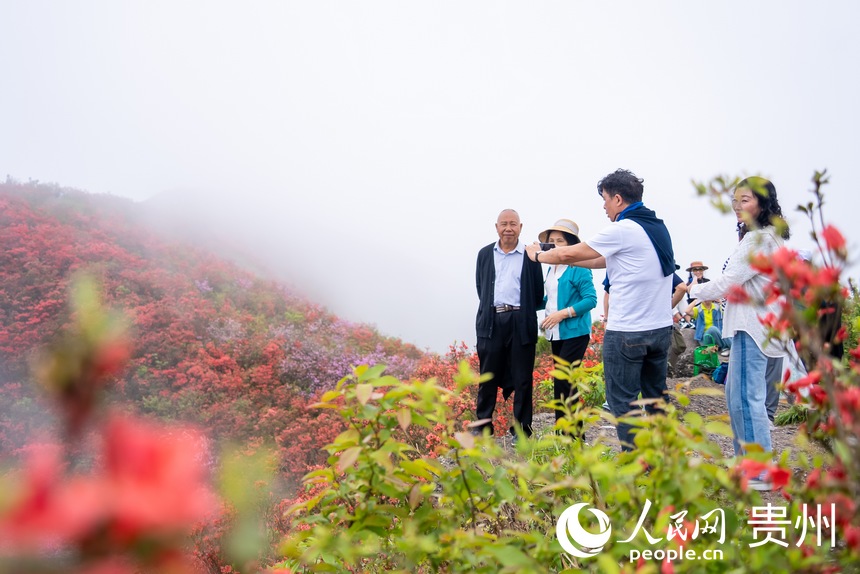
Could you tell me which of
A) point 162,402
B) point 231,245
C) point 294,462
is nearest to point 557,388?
point 294,462

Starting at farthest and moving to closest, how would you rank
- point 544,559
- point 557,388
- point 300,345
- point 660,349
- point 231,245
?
1. point 231,245
2. point 300,345
3. point 557,388
4. point 660,349
5. point 544,559

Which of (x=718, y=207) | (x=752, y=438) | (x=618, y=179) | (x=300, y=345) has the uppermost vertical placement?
(x=618, y=179)

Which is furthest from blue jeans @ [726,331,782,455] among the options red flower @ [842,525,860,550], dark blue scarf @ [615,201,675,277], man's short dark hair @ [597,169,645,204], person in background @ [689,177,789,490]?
red flower @ [842,525,860,550]

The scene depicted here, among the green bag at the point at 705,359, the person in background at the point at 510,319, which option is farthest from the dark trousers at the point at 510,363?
the green bag at the point at 705,359

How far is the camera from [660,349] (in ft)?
12.3

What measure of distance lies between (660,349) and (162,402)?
5.59 metres

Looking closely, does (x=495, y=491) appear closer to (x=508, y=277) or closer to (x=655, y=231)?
(x=655, y=231)

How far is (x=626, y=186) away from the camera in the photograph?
377 cm

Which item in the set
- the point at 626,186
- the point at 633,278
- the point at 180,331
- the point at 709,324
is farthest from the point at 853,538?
the point at 709,324

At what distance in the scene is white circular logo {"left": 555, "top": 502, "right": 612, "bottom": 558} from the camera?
1.27 metres

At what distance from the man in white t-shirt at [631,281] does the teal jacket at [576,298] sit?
1.34 metres

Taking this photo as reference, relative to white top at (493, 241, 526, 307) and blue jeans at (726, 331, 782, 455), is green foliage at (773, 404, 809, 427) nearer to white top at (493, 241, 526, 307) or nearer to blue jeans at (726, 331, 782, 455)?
white top at (493, 241, 526, 307)

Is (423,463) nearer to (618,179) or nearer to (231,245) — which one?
(618,179)

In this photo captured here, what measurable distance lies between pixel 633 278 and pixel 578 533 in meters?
2.57
